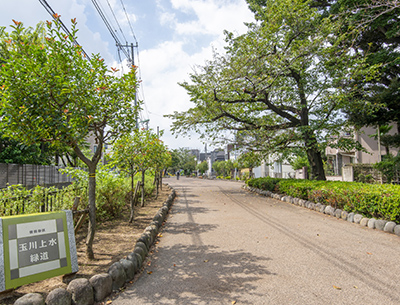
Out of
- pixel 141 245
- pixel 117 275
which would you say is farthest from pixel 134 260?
Result: pixel 141 245

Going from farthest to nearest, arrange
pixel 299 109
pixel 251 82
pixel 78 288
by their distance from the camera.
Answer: pixel 299 109, pixel 251 82, pixel 78 288

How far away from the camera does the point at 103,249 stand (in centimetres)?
513

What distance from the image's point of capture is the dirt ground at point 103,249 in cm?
349

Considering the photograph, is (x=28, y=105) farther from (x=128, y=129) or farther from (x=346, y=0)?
(x=346, y=0)

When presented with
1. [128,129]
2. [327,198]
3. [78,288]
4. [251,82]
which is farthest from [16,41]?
[251,82]

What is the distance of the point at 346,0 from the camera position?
12.2 meters

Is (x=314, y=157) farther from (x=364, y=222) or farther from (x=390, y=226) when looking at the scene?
(x=390, y=226)

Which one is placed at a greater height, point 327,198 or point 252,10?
point 252,10

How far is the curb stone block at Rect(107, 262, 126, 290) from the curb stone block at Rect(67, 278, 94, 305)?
388mm

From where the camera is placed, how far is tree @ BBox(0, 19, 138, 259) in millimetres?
3891

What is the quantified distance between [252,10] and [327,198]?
41.0ft

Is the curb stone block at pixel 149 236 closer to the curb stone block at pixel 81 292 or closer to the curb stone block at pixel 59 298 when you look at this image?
the curb stone block at pixel 81 292

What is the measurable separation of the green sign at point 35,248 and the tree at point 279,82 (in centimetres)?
1078

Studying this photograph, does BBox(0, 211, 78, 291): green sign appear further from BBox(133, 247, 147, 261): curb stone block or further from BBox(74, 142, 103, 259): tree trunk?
BBox(133, 247, 147, 261): curb stone block
